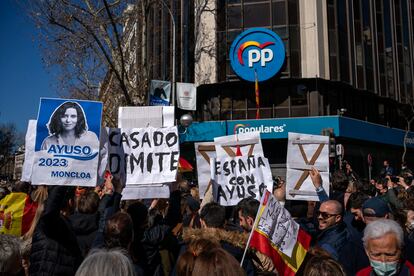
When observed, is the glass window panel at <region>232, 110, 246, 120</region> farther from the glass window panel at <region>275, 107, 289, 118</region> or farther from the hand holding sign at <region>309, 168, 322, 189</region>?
the hand holding sign at <region>309, 168, 322, 189</region>

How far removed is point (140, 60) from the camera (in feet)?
65.8

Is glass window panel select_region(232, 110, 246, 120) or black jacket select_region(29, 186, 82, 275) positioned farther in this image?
glass window panel select_region(232, 110, 246, 120)

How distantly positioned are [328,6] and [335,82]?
4518 mm

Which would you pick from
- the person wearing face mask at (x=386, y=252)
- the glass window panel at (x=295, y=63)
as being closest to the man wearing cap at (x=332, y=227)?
the person wearing face mask at (x=386, y=252)

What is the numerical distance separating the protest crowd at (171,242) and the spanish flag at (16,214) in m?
Answer: 0.02

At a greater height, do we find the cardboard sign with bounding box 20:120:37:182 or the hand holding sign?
the cardboard sign with bounding box 20:120:37:182

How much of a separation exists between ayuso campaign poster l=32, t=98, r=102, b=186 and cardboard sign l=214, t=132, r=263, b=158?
1.88m

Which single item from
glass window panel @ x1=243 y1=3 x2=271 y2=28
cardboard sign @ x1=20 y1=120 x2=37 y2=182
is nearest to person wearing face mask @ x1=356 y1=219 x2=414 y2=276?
cardboard sign @ x1=20 y1=120 x2=37 y2=182

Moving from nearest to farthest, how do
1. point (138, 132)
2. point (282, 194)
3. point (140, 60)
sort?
point (138, 132), point (282, 194), point (140, 60)

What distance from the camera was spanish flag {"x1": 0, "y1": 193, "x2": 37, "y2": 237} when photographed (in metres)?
5.67

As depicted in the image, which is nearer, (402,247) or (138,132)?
(402,247)

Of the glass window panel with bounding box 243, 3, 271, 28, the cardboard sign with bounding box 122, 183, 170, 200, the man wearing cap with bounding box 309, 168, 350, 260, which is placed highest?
the glass window panel with bounding box 243, 3, 271, 28

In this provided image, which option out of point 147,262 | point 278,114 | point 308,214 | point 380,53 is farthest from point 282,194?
point 380,53

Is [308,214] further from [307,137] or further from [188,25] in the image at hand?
[188,25]
